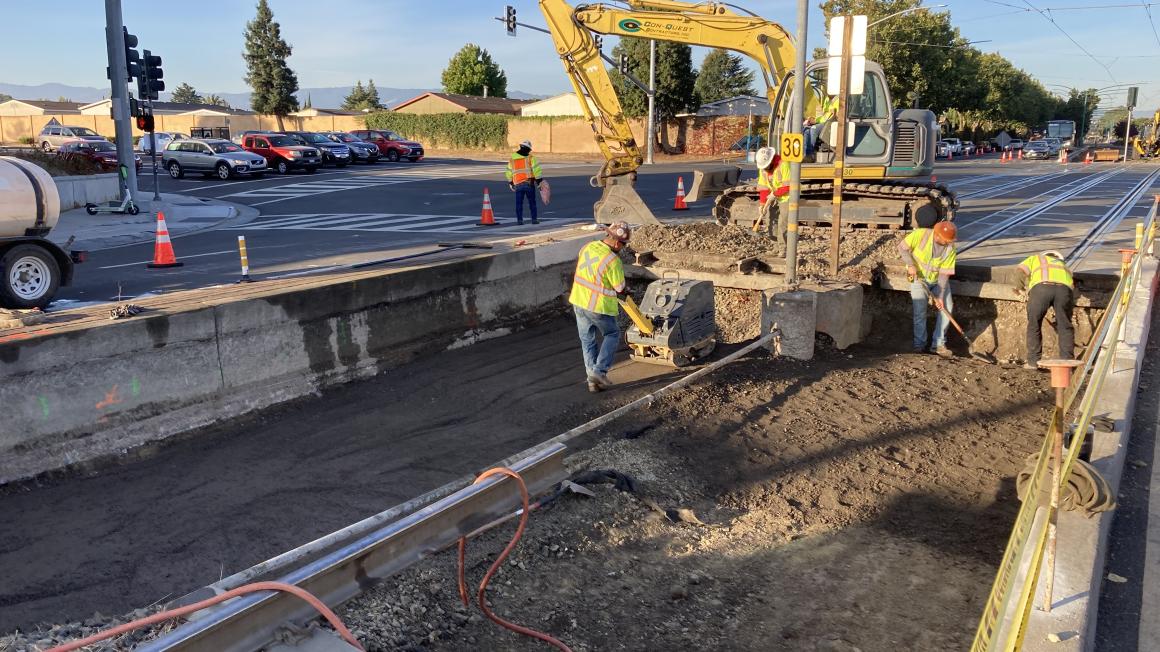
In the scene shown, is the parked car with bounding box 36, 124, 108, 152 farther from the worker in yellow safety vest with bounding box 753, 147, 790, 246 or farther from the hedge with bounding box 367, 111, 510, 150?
the worker in yellow safety vest with bounding box 753, 147, 790, 246

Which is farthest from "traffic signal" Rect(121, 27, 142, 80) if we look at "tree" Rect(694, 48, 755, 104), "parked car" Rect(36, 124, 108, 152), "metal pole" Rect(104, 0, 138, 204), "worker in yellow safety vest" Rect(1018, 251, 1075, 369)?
"tree" Rect(694, 48, 755, 104)

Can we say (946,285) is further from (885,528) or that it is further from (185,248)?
(185,248)

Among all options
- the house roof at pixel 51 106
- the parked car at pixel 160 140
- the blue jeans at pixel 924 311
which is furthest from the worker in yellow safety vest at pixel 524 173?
the house roof at pixel 51 106

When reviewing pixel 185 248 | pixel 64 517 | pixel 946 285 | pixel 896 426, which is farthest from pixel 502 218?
pixel 64 517

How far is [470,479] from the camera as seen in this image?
6.68 meters

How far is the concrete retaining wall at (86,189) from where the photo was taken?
22.0m

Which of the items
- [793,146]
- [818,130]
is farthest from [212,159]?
[793,146]

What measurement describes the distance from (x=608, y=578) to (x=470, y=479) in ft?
5.01

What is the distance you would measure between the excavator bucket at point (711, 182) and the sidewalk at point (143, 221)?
10.8 metres

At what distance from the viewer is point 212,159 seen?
33.3 meters

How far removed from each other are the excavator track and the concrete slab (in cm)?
635

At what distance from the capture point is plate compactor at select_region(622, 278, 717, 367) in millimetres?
9820

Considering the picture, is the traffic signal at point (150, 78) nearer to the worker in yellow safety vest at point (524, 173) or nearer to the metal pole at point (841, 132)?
the worker in yellow safety vest at point (524, 173)

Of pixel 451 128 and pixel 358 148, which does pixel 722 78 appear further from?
pixel 358 148
